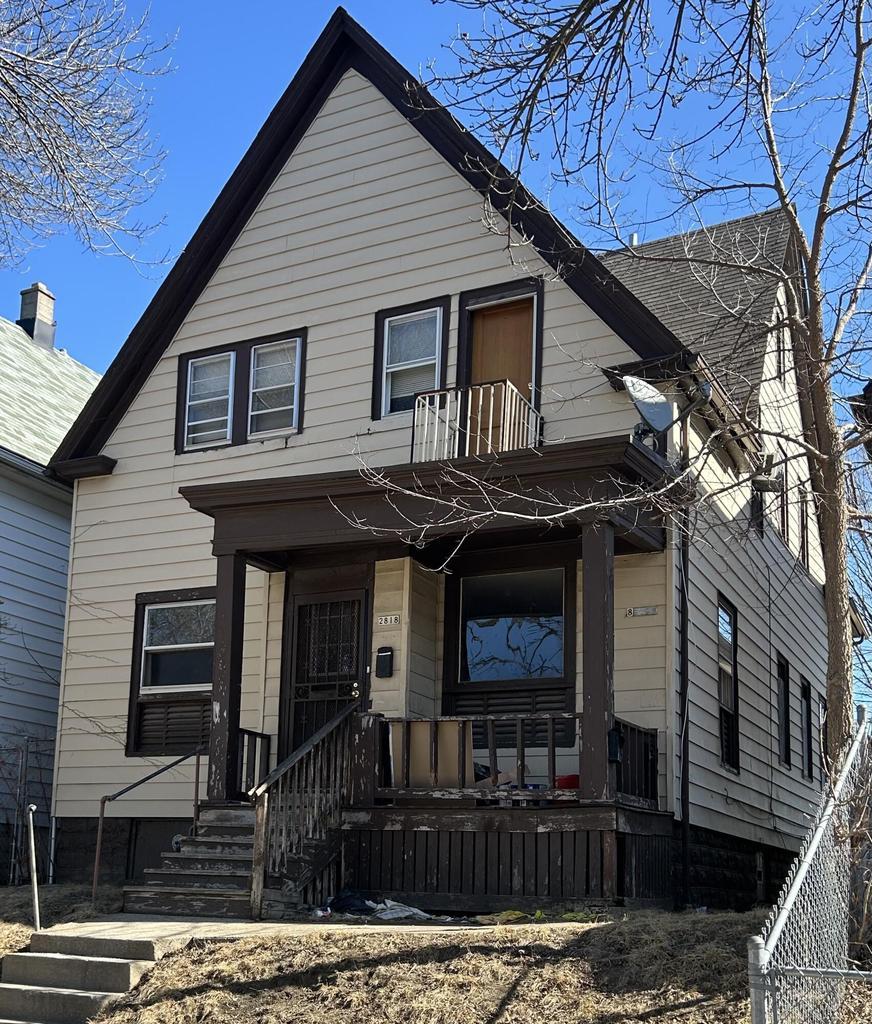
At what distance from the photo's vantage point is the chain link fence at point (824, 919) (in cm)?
551

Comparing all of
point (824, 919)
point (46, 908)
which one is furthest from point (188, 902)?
point (824, 919)

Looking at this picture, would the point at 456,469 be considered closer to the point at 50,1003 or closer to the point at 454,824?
the point at 454,824

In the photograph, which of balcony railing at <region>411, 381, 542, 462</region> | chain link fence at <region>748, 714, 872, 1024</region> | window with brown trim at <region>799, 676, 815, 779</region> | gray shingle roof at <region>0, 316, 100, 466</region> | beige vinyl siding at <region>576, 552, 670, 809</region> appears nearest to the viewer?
chain link fence at <region>748, 714, 872, 1024</region>

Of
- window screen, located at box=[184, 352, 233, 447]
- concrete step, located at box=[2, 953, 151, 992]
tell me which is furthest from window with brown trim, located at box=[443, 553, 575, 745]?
concrete step, located at box=[2, 953, 151, 992]

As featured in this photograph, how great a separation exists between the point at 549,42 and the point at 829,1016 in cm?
513

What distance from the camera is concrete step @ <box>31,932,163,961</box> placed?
8.84 meters

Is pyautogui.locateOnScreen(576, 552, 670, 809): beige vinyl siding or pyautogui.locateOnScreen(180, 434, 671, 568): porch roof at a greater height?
pyautogui.locateOnScreen(180, 434, 671, 568): porch roof

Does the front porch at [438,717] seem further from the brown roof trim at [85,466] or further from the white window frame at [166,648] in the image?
the brown roof trim at [85,466]

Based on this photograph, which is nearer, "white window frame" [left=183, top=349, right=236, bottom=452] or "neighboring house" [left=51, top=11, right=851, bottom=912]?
"neighboring house" [left=51, top=11, right=851, bottom=912]

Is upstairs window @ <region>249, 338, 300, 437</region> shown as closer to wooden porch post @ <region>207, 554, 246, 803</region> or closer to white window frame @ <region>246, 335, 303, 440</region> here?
white window frame @ <region>246, 335, 303, 440</region>

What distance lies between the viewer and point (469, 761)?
11516 millimetres

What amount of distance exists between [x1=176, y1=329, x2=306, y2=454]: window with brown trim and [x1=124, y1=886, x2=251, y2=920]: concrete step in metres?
5.73

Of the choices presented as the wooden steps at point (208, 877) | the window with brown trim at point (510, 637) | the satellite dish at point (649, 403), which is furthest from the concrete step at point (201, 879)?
the satellite dish at point (649, 403)

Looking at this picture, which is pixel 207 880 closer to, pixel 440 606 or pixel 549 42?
pixel 440 606
